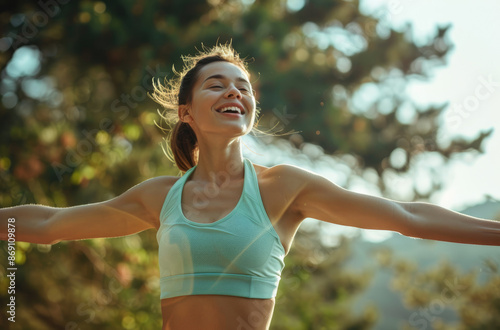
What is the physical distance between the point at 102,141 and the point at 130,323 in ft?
4.75

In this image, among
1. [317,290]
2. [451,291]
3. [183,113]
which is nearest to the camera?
[183,113]

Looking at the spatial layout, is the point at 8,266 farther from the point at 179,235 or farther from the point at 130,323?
the point at 179,235

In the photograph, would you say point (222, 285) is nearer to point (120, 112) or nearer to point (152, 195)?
point (152, 195)

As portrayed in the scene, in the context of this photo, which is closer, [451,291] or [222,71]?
[222,71]

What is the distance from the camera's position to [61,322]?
4.84 metres

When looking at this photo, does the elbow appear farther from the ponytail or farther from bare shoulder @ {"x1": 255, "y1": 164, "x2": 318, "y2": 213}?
the ponytail

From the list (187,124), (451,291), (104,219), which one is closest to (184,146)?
(187,124)

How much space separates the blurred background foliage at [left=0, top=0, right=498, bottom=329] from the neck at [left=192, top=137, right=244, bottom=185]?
92.0 inches

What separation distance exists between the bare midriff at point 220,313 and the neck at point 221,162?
14.4 inches

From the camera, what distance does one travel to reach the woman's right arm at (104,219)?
1.69m

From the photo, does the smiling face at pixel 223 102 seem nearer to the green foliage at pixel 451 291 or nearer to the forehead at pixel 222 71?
the forehead at pixel 222 71

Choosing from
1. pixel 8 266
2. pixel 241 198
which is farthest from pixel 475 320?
pixel 241 198

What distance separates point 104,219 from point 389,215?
833mm

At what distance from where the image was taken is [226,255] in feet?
4.72
